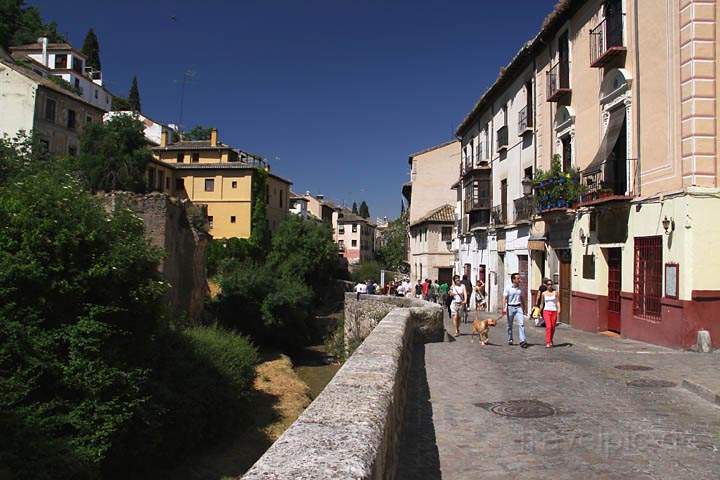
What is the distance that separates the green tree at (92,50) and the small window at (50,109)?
156 ft

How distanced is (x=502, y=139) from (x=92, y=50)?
79.0 meters

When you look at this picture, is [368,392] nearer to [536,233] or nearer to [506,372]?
[506,372]

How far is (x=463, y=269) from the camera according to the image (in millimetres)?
34031

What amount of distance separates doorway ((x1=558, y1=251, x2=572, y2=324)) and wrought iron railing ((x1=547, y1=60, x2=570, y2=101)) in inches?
199

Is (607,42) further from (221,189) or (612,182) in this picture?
(221,189)

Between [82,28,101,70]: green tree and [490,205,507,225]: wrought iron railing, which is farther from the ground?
[82,28,101,70]: green tree

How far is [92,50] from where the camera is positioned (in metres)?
85.3

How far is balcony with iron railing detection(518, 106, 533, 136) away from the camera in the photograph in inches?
850

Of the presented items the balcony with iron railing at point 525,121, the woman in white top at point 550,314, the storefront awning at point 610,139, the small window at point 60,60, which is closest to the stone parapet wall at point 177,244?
the balcony with iron railing at point 525,121

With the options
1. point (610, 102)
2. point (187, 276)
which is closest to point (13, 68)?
point (187, 276)

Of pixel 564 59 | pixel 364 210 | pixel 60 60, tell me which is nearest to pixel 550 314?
pixel 564 59

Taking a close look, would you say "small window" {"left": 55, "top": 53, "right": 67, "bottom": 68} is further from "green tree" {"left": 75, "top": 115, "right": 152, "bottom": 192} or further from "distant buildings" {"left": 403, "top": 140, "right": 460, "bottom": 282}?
"distant buildings" {"left": 403, "top": 140, "right": 460, "bottom": 282}

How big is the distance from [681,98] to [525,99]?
1087 centimetres

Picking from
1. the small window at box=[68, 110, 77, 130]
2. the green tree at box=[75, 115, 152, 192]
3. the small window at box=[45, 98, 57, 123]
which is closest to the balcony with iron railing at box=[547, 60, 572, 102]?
the green tree at box=[75, 115, 152, 192]
